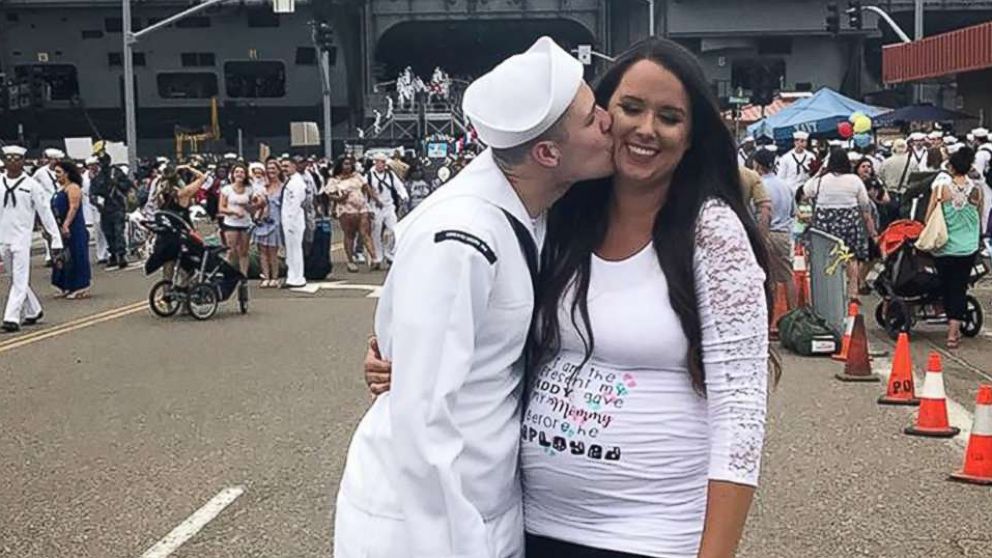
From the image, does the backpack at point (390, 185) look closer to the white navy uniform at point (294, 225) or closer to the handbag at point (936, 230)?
the white navy uniform at point (294, 225)

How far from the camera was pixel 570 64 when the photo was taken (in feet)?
8.46

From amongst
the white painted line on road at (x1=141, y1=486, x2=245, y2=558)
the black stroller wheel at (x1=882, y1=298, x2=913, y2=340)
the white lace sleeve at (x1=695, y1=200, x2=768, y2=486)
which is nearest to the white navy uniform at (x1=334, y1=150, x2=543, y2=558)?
the white lace sleeve at (x1=695, y1=200, x2=768, y2=486)

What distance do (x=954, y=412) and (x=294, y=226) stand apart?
38.5 ft

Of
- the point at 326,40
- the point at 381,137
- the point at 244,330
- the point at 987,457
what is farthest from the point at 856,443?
the point at 381,137

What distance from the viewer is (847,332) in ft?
38.3

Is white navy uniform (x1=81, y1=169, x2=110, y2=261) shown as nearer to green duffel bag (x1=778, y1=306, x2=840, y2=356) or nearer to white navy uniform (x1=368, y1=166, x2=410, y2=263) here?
white navy uniform (x1=368, y1=166, x2=410, y2=263)

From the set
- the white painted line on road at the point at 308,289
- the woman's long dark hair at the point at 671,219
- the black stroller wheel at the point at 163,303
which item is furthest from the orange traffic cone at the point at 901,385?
the white painted line on road at the point at 308,289

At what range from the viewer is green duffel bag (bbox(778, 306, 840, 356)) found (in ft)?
39.1

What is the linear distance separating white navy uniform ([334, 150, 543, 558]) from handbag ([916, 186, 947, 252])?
33.9ft

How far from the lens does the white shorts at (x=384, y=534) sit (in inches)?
98.0

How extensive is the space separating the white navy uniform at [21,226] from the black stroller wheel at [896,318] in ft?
30.8

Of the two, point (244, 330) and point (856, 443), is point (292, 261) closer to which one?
point (244, 330)

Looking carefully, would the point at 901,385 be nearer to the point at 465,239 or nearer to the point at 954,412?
the point at 954,412

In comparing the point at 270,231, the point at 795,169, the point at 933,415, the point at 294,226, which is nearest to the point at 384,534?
the point at 933,415
